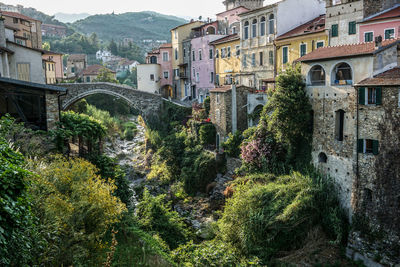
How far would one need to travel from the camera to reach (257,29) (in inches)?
1277

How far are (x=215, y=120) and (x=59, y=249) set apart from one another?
74.5 ft

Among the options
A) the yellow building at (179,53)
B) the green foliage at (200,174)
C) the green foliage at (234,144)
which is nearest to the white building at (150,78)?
the yellow building at (179,53)

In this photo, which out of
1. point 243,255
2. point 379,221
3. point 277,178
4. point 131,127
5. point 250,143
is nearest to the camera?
point 379,221

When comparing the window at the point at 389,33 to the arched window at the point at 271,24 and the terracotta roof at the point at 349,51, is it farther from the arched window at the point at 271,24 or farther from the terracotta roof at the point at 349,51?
the arched window at the point at 271,24

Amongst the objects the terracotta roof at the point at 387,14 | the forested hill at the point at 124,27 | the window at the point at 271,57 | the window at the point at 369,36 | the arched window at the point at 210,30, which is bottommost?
the window at the point at 271,57

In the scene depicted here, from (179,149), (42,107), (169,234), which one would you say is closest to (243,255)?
(169,234)

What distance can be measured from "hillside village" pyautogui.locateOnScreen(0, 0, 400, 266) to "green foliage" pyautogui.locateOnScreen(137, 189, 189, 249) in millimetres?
6617

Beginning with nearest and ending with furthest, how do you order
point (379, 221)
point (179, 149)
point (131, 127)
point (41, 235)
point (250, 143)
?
point (41, 235)
point (379, 221)
point (250, 143)
point (179, 149)
point (131, 127)

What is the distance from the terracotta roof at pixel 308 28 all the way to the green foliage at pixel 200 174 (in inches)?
453

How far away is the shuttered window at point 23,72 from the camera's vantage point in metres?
30.3

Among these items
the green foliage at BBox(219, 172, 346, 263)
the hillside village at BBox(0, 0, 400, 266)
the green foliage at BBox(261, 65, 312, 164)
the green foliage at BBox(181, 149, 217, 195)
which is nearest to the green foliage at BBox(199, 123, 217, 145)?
the hillside village at BBox(0, 0, 400, 266)

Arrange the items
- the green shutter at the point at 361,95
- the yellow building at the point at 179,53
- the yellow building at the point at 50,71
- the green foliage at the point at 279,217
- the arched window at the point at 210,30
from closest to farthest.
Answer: the green shutter at the point at 361,95
the green foliage at the point at 279,217
the arched window at the point at 210,30
the yellow building at the point at 50,71
the yellow building at the point at 179,53

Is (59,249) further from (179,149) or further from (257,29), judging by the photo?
(257,29)

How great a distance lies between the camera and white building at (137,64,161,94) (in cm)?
5097
